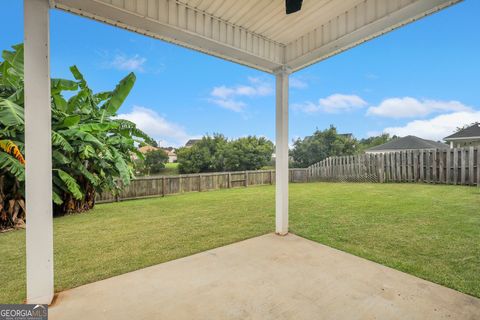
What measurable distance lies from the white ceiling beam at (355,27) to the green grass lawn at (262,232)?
2588mm

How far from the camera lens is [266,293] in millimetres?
2039

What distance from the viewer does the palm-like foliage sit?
12.9 feet

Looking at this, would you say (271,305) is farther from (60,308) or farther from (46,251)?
→ (46,251)

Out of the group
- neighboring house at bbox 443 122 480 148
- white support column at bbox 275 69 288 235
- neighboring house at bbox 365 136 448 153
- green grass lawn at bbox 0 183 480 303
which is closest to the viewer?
green grass lawn at bbox 0 183 480 303

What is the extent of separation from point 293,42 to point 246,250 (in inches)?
120

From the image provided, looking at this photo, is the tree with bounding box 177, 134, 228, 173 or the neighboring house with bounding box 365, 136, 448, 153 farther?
the neighboring house with bounding box 365, 136, 448, 153

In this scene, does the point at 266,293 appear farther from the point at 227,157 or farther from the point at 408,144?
the point at 408,144

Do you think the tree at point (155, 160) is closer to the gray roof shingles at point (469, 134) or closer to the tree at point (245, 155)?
the tree at point (245, 155)

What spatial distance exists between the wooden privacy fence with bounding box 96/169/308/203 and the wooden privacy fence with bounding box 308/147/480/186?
1917mm

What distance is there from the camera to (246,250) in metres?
3.04

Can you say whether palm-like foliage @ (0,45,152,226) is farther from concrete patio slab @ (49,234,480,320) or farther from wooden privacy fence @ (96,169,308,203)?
concrete patio slab @ (49,234,480,320)

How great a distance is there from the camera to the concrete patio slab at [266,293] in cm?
176

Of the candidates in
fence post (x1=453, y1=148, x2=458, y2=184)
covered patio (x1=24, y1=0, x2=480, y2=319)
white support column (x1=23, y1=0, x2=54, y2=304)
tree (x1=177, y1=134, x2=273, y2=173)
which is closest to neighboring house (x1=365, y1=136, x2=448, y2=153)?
tree (x1=177, y1=134, x2=273, y2=173)

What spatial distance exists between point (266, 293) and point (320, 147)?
18209mm
